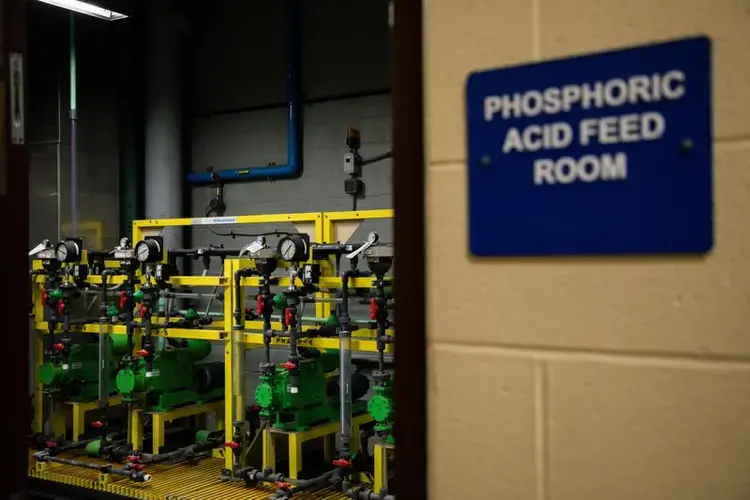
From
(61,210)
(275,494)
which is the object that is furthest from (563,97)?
(61,210)

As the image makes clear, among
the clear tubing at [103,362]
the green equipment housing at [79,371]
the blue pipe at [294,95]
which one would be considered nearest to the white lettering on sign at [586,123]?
the clear tubing at [103,362]

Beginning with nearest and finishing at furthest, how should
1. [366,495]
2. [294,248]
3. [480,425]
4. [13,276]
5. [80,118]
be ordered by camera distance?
[480,425], [13,276], [366,495], [294,248], [80,118]

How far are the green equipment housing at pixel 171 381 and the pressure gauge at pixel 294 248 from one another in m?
1.46

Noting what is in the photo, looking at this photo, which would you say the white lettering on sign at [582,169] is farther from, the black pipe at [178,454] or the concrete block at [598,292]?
the black pipe at [178,454]

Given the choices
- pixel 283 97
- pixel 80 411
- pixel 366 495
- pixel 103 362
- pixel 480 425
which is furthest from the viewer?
pixel 283 97

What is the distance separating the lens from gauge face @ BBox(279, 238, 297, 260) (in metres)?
4.35

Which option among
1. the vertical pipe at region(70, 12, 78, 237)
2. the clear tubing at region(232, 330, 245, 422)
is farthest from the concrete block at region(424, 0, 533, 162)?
the vertical pipe at region(70, 12, 78, 237)

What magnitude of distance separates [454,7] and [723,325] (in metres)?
0.65

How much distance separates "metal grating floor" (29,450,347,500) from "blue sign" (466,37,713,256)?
141 inches

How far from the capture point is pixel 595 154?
1.03 m

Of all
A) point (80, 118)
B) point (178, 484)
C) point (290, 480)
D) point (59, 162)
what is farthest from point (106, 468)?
point (80, 118)

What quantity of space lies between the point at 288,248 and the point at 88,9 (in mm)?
3260

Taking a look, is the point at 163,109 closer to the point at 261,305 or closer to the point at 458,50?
the point at 261,305

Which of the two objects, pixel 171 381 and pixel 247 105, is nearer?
pixel 171 381
